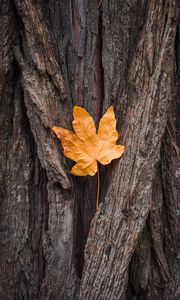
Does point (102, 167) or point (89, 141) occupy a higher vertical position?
point (89, 141)

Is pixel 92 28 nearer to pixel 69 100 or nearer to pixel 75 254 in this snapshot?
pixel 69 100

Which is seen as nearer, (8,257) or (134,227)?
(134,227)

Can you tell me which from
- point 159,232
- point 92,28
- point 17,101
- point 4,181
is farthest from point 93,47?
point 159,232
